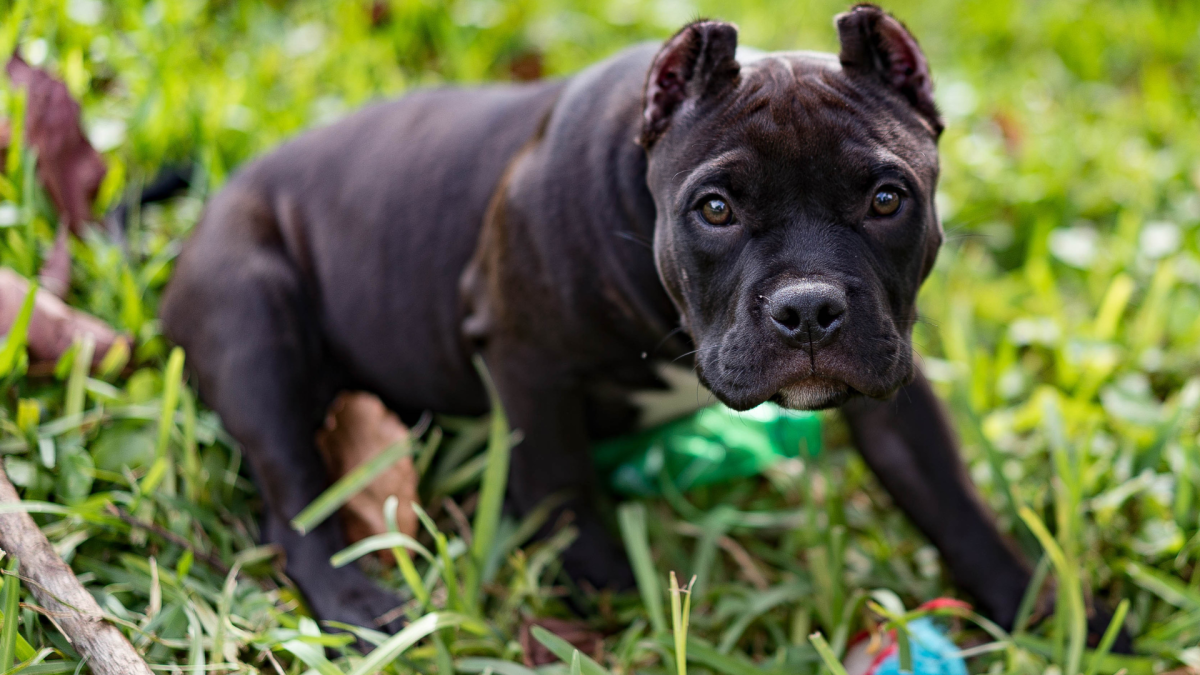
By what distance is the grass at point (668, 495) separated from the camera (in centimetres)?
260

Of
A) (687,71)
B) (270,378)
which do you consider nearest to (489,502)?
(270,378)

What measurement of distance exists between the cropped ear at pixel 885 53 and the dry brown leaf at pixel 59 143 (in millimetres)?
2734

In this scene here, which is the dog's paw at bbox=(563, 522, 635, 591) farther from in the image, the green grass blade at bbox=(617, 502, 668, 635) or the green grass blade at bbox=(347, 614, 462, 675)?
the green grass blade at bbox=(347, 614, 462, 675)

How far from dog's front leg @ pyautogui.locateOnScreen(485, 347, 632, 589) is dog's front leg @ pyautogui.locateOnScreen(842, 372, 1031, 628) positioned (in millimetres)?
783

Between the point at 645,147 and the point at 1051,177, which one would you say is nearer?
the point at 645,147

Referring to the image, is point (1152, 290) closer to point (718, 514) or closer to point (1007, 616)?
point (1007, 616)

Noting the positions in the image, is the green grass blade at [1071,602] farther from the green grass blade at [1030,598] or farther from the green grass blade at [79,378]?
the green grass blade at [79,378]

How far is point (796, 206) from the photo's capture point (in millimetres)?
2189

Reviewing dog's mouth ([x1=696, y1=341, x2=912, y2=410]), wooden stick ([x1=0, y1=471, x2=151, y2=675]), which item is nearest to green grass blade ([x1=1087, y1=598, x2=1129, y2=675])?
dog's mouth ([x1=696, y1=341, x2=912, y2=410])

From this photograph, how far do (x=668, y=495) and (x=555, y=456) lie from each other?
48 centimetres

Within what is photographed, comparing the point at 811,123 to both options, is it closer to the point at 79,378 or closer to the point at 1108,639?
the point at 1108,639

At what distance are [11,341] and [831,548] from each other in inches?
91.1

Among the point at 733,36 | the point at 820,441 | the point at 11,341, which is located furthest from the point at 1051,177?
the point at 11,341

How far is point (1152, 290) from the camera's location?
145 inches
